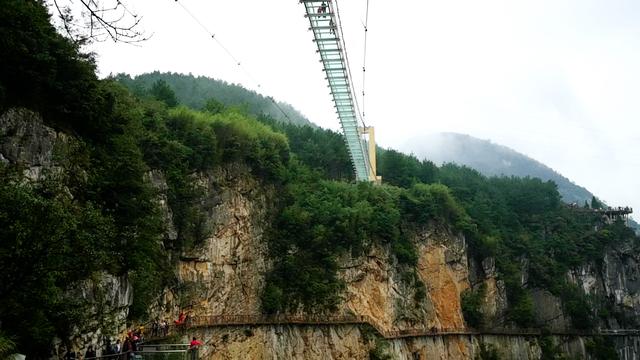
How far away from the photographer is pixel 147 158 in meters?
28.6

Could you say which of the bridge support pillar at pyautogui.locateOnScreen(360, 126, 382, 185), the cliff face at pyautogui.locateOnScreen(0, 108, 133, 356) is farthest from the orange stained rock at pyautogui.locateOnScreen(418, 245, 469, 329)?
the cliff face at pyautogui.locateOnScreen(0, 108, 133, 356)

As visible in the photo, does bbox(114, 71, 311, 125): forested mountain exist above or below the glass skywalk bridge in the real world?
above

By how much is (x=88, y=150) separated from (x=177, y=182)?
10.6 metres

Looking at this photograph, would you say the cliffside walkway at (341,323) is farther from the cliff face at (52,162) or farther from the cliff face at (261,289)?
the cliff face at (52,162)

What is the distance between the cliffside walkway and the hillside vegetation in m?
0.77

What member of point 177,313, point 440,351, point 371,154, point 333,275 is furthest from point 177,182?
point 440,351

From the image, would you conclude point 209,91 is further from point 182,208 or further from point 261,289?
point 182,208

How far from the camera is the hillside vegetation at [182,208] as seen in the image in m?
13.6

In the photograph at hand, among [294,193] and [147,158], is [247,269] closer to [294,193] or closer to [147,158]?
[294,193]

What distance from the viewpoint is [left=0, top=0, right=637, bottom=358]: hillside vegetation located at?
1359cm

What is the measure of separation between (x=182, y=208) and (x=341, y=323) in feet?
44.2

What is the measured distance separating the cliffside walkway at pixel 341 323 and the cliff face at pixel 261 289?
38 centimetres

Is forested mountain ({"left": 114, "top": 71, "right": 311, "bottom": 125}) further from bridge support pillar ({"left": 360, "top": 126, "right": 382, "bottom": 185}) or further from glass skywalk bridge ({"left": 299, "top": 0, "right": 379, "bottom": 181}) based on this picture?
glass skywalk bridge ({"left": 299, "top": 0, "right": 379, "bottom": 181})

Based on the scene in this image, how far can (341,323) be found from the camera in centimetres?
3700
